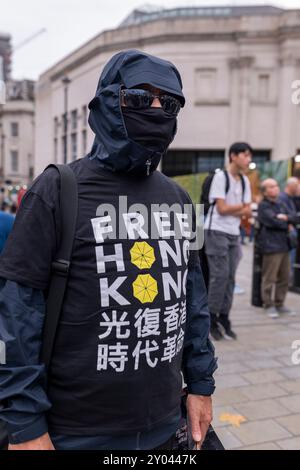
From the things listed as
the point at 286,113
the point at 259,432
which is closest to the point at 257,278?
the point at 259,432

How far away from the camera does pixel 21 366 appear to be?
1281 mm

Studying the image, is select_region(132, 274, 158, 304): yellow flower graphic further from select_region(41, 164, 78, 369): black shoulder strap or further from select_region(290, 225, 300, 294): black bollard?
select_region(290, 225, 300, 294): black bollard

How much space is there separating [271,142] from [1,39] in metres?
128

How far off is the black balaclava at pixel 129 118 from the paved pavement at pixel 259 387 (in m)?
→ 2.17

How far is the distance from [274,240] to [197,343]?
4.62 metres

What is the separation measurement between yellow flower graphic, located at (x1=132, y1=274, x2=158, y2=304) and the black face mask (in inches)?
16.4

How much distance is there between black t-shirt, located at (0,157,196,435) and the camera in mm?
1333

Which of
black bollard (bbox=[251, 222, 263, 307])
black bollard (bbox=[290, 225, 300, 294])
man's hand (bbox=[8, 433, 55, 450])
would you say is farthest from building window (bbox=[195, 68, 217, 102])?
man's hand (bbox=[8, 433, 55, 450])

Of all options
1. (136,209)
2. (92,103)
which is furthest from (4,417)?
(92,103)

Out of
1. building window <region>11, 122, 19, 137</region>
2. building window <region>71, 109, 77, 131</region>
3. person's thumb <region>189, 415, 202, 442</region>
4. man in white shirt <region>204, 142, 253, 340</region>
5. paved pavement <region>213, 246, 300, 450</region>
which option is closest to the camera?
person's thumb <region>189, 415, 202, 442</region>

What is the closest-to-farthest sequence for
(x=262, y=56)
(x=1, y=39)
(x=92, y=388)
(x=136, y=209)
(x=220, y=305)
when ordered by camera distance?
(x=92, y=388), (x=136, y=209), (x=220, y=305), (x=262, y=56), (x=1, y=39)

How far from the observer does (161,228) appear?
1.53 m

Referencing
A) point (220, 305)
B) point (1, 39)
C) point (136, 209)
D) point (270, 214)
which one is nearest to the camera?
point (136, 209)
